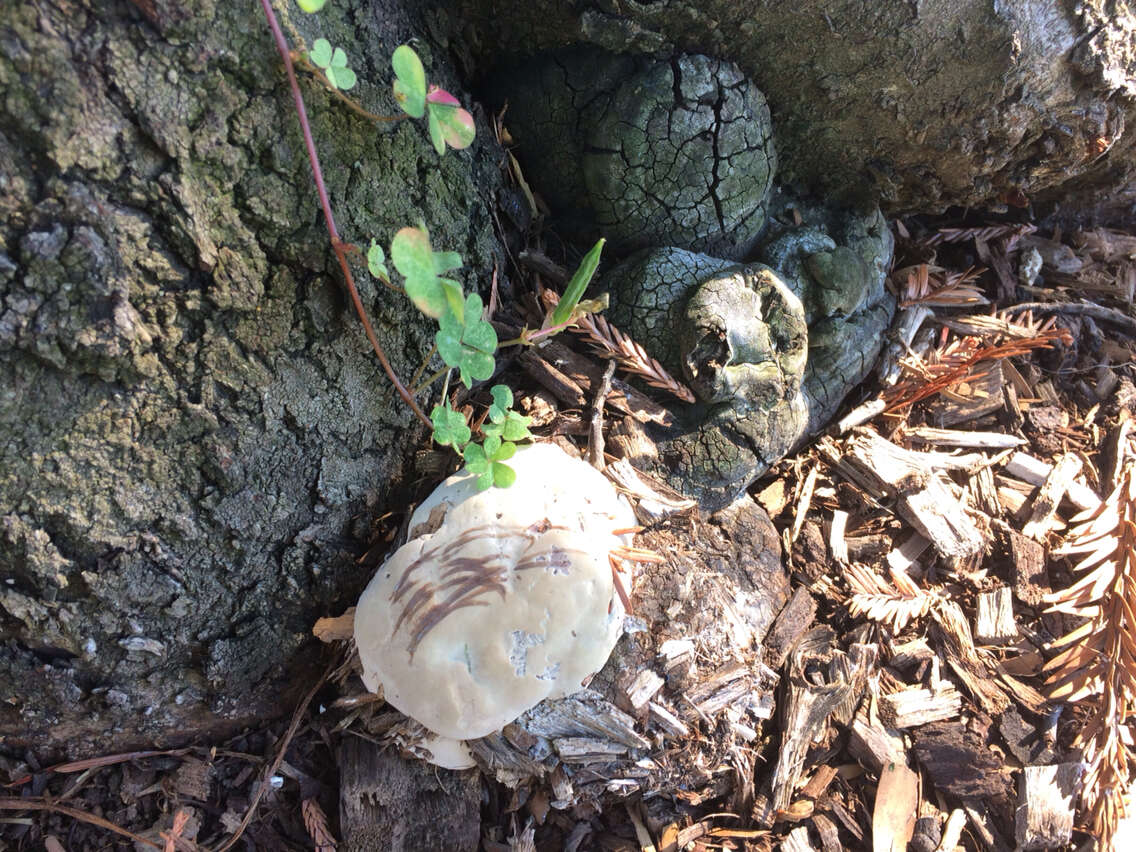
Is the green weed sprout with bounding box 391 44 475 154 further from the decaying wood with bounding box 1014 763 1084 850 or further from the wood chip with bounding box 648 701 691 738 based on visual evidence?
the decaying wood with bounding box 1014 763 1084 850

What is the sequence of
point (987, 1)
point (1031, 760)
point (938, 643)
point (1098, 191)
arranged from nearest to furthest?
point (987, 1)
point (1031, 760)
point (938, 643)
point (1098, 191)

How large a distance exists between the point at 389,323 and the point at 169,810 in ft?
5.15

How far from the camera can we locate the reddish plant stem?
1645mm

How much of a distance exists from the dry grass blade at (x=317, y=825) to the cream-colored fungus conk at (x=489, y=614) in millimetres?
583

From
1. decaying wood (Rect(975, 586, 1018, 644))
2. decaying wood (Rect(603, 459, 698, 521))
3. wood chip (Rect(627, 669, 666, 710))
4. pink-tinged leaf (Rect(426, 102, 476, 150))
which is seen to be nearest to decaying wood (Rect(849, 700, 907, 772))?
decaying wood (Rect(975, 586, 1018, 644))

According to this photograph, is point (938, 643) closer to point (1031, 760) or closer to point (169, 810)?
point (1031, 760)

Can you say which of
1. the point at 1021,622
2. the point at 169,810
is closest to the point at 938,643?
the point at 1021,622

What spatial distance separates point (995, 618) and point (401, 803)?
2.21m

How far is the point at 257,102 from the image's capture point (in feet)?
5.67

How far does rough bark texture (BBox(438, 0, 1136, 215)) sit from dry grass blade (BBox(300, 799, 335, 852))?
2.47m

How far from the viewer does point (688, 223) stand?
8.39 feet

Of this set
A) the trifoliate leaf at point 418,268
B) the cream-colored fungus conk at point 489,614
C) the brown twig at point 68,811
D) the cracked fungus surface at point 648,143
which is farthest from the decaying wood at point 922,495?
the brown twig at point 68,811

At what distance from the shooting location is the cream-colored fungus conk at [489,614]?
1794 mm

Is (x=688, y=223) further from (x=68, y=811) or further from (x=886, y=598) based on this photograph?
(x=68, y=811)
